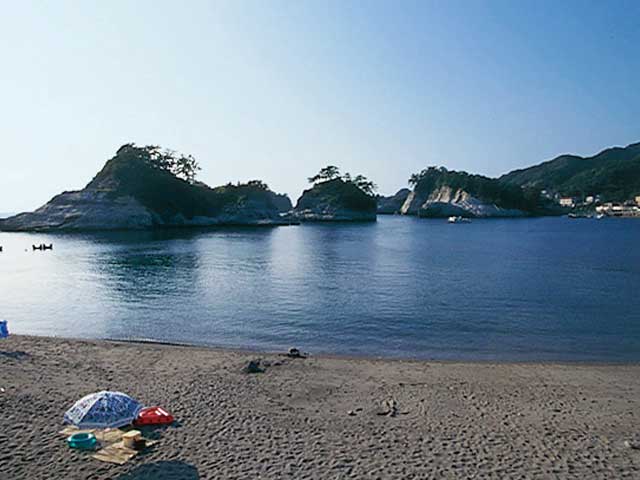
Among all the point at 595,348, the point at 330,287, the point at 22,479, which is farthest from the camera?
the point at 330,287

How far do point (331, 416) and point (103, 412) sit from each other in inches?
184

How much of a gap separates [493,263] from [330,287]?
20356 millimetres

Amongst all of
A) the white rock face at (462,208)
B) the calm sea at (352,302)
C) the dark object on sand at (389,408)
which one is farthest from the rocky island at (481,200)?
the dark object on sand at (389,408)

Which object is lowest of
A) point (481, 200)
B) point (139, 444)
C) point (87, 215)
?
point (139, 444)

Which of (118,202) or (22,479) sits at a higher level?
(118,202)

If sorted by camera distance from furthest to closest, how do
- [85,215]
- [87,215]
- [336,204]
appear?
[336,204] → [87,215] → [85,215]

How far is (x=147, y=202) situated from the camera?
111 metres

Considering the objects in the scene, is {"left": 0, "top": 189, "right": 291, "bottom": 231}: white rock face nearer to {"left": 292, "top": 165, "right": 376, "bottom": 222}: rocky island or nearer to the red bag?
{"left": 292, "top": 165, "right": 376, "bottom": 222}: rocky island

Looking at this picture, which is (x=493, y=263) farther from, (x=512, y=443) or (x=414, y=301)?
(x=512, y=443)

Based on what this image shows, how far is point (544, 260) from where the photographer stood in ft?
159

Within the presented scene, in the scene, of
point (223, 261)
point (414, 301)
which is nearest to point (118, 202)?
point (223, 261)

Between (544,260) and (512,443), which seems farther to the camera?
(544,260)

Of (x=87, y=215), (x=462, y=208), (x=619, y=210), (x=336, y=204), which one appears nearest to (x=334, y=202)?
(x=336, y=204)

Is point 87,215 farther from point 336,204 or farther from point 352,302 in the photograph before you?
point 352,302
